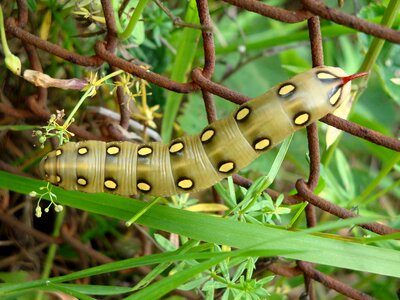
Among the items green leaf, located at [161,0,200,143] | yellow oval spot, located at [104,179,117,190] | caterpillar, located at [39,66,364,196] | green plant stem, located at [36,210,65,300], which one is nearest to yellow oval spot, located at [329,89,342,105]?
caterpillar, located at [39,66,364,196]

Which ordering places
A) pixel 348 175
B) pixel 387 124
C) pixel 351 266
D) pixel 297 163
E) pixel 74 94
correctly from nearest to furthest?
pixel 351 266
pixel 74 94
pixel 348 175
pixel 297 163
pixel 387 124

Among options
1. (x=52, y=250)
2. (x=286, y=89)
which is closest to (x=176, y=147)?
(x=286, y=89)

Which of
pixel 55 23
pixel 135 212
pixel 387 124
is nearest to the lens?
pixel 135 212

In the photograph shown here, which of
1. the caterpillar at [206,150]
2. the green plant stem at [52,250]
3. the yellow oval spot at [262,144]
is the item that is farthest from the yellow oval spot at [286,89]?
the green plant stem at [52,250]

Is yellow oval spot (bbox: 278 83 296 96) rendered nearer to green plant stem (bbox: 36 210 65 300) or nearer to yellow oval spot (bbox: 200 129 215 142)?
yellow oval spot (bbox: 200 129 215 142)

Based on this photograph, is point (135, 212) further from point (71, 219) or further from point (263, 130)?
point (71, 219)

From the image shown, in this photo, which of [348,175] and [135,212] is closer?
[135,212]

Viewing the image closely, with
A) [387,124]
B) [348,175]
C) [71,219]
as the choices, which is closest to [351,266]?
[348,175]

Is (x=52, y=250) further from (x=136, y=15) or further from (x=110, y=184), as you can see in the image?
(x=136, y=15)
